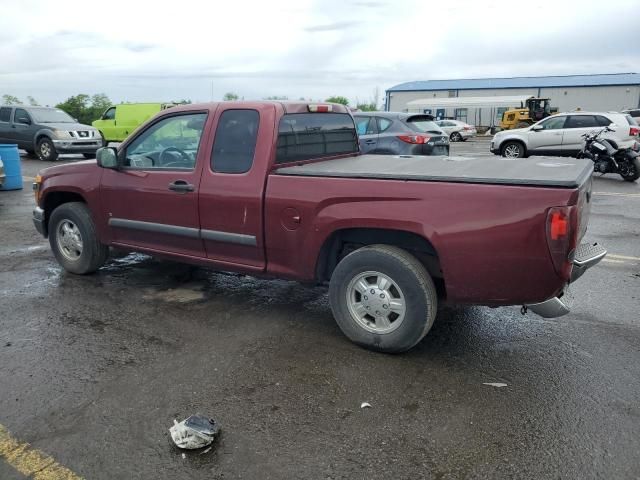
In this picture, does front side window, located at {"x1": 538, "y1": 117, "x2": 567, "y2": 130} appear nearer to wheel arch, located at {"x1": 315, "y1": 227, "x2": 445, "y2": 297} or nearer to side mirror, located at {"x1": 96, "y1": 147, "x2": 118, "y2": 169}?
wheel arch, located at {"x1": 315, "y1": 227, "x2": 445, "y2": 297}

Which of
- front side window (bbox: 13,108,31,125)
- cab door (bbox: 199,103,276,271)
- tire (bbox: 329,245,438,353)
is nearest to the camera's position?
tire (bbox: 329,245,438,353)

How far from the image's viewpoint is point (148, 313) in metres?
4.75

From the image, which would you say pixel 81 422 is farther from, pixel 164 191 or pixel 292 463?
pixel 164 191

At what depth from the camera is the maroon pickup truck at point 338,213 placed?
337 cm

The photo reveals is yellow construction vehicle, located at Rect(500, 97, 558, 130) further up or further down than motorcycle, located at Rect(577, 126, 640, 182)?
further up

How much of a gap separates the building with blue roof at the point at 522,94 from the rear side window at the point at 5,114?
3983cm

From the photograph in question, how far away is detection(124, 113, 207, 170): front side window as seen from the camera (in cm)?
473

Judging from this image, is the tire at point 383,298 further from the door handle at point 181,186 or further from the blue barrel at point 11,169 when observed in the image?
the blue barrel at point 11,169

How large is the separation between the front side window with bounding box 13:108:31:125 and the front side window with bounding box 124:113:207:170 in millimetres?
15054

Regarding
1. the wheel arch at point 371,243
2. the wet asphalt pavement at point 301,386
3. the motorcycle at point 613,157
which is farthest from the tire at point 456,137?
the wheel arch at point 371,243

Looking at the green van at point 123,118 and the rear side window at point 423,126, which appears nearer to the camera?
the rear side window at point 423,126

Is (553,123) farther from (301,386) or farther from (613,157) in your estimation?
(301,386)

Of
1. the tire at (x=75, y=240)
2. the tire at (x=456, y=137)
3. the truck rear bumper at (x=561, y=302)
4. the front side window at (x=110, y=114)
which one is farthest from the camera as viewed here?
the tire at (x=456, y=137)

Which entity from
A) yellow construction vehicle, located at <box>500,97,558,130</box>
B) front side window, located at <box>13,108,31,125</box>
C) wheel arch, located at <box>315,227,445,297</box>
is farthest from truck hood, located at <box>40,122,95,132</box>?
yellow construction vehicle, located at <box>500,97,558,130</box>
